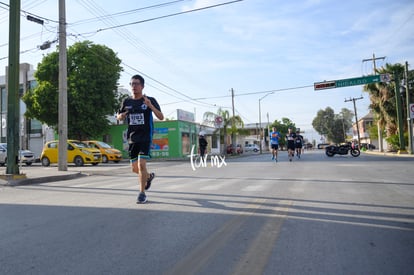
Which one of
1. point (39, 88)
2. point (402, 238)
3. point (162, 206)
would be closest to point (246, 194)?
point (162, 206)

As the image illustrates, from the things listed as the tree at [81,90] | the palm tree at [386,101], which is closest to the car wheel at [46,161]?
the tree at [81,90]

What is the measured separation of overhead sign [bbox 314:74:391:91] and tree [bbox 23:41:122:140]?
1814cm

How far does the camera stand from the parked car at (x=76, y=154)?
20.0 metres

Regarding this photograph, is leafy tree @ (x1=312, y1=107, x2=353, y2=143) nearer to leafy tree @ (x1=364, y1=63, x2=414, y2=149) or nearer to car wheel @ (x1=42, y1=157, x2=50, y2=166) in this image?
leafy tree @ (x1=364, y1=63, x2=414, y2=149)

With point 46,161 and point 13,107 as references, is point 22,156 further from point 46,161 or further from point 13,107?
point 13,107

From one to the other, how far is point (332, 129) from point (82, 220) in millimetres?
96997

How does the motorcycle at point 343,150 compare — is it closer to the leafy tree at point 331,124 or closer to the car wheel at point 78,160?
the car wheel at point 78,160

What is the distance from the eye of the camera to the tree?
28.1m

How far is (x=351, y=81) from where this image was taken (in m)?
26.8

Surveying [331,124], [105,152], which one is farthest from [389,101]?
[331,124]

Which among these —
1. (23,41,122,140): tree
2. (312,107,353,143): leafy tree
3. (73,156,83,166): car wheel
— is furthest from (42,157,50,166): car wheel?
(312,107,353,143): leafy tree

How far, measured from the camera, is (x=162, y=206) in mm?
5102

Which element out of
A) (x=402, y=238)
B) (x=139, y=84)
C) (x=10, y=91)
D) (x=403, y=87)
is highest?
(x=403, y=87)

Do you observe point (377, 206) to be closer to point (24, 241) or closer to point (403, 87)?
point (24, 241)
